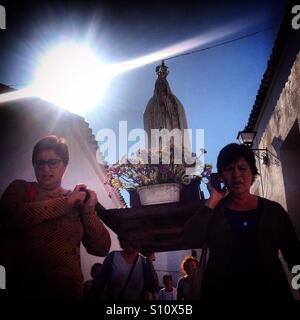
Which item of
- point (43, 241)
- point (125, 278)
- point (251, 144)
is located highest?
point (251, 144)

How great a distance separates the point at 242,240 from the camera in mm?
2561

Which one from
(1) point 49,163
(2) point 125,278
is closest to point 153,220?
(2) point 125,278

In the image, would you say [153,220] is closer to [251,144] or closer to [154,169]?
[154,169]

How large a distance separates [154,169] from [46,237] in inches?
44.8

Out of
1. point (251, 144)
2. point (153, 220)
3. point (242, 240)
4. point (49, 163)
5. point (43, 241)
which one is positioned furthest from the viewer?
point (251, 144)

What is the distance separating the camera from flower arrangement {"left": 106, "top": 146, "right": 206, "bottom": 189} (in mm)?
3023

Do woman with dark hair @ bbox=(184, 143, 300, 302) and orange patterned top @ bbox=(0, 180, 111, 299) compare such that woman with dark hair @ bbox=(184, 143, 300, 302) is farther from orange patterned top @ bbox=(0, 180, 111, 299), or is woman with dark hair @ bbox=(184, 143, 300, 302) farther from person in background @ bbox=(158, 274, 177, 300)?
person in background @ bbox=(158, 274, 177, 300)

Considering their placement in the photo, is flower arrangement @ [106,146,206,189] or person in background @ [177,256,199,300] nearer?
flower arrangement @ [106,146,206,189]

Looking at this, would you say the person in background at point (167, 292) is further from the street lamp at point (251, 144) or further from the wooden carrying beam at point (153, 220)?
the street lamp at point (251, 144)

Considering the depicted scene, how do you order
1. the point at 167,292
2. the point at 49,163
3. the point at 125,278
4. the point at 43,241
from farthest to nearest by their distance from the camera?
the point at 167,292 < the point at 125,278 < the point at 49,163 < the point at 43,241

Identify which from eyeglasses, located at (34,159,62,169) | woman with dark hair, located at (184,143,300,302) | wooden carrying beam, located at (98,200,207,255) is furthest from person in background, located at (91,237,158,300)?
eyeglasses, located at (34,159,62,169)

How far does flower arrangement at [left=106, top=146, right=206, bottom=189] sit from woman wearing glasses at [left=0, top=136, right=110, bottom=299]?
46cm
